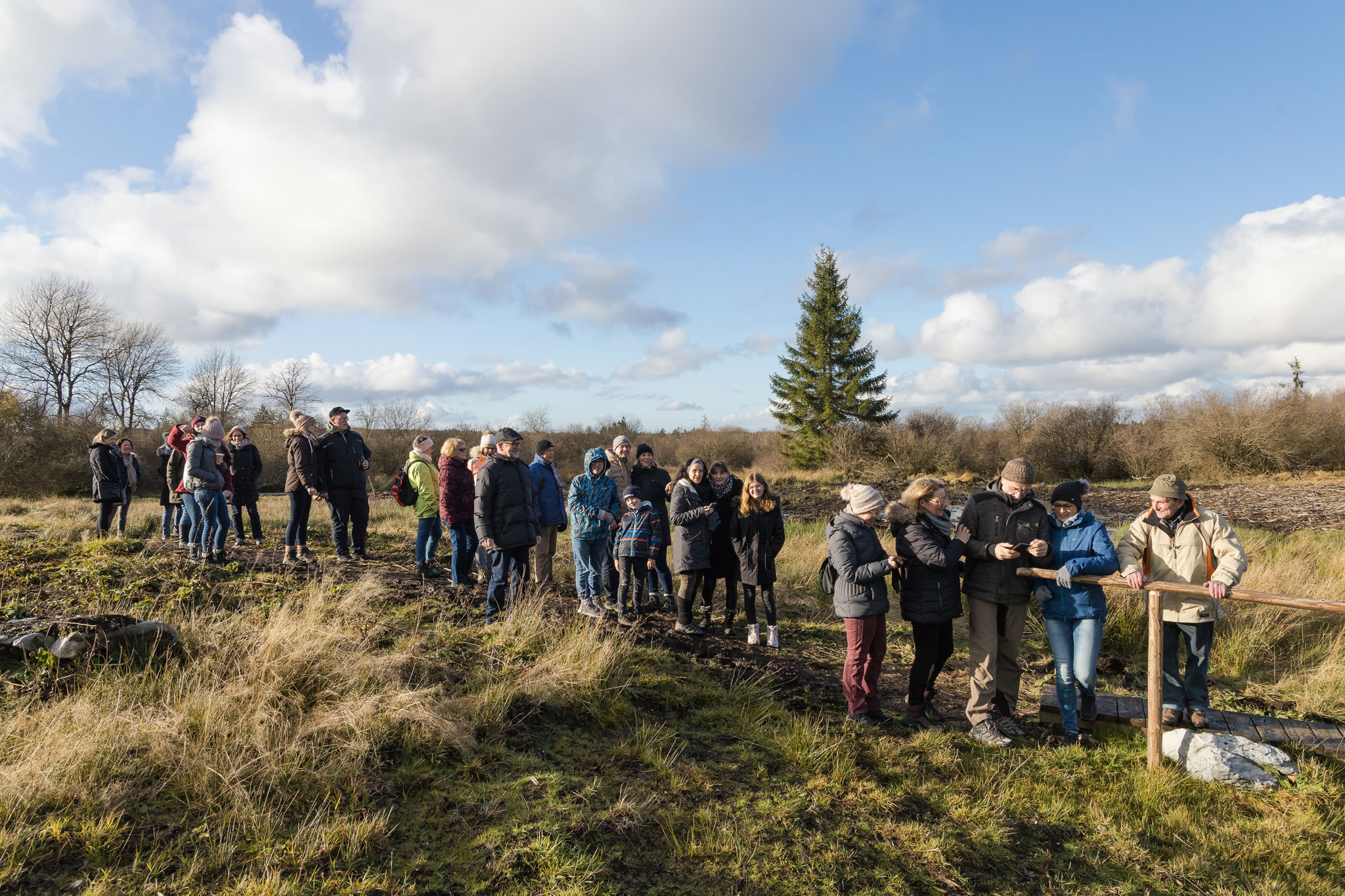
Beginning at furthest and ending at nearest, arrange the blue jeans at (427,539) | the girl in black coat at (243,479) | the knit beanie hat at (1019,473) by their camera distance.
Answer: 1. the girl in black coat at (243,479)
2. the blue jeans at (427,539)
3. the knit beanie hat at (1019,473)

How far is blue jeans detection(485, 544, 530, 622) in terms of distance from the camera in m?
5.95

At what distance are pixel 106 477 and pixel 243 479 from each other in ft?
5.72

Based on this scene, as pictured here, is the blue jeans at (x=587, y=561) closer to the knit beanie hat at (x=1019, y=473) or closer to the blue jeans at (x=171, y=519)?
the knit beanie hat at (x=1019, y=473)

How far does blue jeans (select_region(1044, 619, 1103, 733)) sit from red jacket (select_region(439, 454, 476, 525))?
577 centimetres

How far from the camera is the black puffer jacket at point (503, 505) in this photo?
19.9 feet

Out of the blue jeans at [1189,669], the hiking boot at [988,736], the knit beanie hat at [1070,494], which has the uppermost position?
the knit beanie hat at [1070,494]

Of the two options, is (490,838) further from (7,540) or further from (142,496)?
(142,496)

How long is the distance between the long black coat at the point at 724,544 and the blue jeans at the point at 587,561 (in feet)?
3.92

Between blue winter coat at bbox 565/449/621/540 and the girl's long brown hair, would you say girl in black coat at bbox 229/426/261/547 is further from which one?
the girl's long brown hair

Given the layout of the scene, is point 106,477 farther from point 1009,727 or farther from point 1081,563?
point 1081,563

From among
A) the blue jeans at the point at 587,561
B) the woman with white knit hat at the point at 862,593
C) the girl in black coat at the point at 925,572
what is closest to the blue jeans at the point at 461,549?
the blue jeans at the point at 587,561

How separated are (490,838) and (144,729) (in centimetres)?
197

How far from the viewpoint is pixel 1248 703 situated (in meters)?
5.89

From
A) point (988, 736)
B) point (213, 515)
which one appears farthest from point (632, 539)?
point (213, 515)
